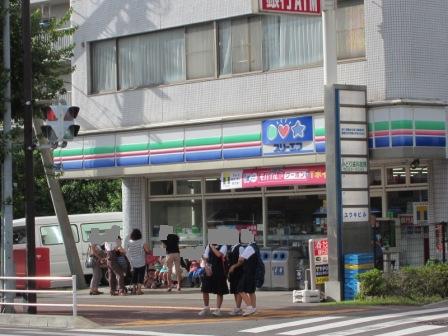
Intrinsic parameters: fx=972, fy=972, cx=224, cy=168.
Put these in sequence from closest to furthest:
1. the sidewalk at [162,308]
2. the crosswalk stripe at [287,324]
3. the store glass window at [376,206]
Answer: the crosswalk stripe at [287,324], the sidewalk at [162,308], the store glass window at [376,206]

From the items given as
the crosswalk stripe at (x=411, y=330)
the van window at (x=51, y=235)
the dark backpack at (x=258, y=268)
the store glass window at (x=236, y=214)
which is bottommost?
the crosswalk stripe at (x=411, y=330)

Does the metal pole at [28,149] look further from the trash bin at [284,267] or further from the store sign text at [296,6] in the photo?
the trash bin at [284,267]

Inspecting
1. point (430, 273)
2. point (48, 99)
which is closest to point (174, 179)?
point (48, 99)

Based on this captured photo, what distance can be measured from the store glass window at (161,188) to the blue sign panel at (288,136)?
493 centimetres

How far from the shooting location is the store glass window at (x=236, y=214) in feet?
85.4

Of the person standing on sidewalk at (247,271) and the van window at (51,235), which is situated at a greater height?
the van window at (51,235)

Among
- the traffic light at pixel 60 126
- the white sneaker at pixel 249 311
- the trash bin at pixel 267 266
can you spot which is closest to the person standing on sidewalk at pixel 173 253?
the trash bin at pixel 267 266

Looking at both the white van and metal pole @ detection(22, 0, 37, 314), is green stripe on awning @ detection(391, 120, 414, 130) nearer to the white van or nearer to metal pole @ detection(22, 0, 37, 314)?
metal pole @ detection(22, 0, 37, 314)

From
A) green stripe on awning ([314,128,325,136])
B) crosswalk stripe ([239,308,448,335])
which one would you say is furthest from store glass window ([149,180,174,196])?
crosswalk stripe ([239,308,448,335])

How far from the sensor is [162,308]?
68.2 ft

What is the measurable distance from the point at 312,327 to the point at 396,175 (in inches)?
325

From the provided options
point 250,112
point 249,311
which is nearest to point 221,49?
point 250,112

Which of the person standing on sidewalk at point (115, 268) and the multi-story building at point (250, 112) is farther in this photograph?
the person standing on sidewalk at point (115, 268)

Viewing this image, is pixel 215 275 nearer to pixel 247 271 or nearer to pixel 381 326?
pixel 247 271
